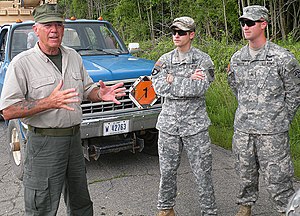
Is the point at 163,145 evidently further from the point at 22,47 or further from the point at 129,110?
the point at 22,47

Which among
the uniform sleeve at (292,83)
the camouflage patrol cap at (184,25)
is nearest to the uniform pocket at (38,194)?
the camouflage patrol cap at (184,25)

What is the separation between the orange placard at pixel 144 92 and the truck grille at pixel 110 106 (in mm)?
277

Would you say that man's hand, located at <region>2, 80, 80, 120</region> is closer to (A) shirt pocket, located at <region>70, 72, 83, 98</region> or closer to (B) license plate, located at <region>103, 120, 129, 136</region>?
(A) shirt pocket, located at <region>70, 72, 83, 98</region>

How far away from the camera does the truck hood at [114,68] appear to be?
15.7ft

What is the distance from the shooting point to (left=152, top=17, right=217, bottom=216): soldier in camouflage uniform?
346cm

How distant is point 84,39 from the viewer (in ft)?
19.9

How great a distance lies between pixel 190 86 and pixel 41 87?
1233 mm

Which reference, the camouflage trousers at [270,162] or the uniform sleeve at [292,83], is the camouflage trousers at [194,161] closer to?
the camouflage trousers at [270,162]

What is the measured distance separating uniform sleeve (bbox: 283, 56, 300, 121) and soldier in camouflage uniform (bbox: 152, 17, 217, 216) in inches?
24.7

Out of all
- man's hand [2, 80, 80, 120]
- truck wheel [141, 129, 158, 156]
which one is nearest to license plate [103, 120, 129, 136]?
truck wheel [141, 129, 158, 156]

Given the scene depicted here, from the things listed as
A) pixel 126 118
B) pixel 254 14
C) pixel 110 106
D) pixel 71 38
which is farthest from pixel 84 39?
pixel 254 14

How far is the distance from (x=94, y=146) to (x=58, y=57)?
1.98 m

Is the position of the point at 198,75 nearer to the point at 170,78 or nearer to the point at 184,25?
the point at 170,78

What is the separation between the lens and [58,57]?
3021 millimetres
